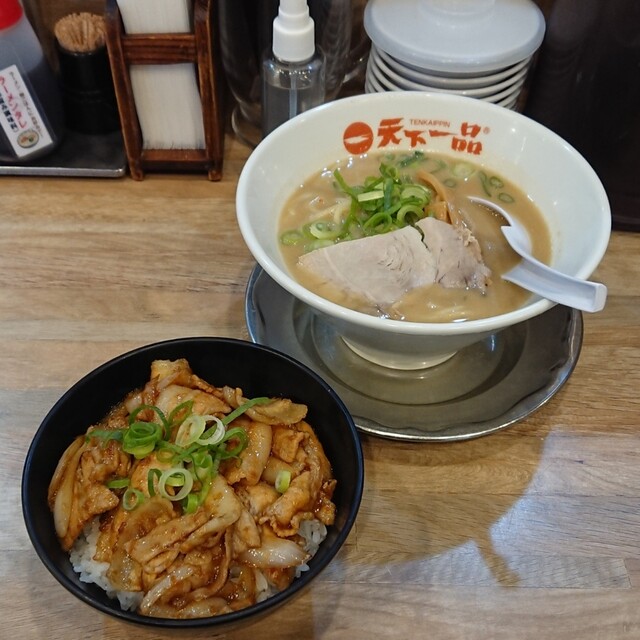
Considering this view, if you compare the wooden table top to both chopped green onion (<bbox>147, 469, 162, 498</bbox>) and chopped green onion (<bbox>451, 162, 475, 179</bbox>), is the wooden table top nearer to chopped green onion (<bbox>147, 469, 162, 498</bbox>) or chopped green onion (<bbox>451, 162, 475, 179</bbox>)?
chopped green onion (<bbox>147, 469, 162, 498</bbox>)

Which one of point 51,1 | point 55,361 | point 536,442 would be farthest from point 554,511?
point 51,1

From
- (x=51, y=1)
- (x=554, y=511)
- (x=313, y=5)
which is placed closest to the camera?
(x=554, y=511)

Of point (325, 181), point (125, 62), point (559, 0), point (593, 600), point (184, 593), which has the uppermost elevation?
point (559, 0)

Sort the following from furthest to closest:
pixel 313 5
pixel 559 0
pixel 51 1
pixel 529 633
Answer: pixel 51 1 < pixel 313 5 < pixel 559 0 < pixel 529 633

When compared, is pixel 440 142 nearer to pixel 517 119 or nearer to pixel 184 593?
pixel 517 119

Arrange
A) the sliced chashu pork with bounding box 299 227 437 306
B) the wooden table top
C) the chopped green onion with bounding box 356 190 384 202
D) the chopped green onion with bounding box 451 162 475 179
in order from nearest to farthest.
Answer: the wooden table top, the sliced chashu pork with bounding box 299 227 437 306, the chopped green onion with bounding box 356 190 384 202, the chopped green onion with bounding box 451 162 475 179

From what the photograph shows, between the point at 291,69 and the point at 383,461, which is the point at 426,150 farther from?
the point at 383,461

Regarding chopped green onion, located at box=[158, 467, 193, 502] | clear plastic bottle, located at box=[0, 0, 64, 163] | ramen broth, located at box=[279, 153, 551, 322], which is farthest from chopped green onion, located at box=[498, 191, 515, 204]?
clear plastic bottle, located at box=[0, 0, 64, 163]
